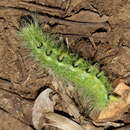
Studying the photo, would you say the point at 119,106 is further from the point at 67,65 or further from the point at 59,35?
the point at 59,35

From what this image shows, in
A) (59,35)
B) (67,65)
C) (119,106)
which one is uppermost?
(59,35)

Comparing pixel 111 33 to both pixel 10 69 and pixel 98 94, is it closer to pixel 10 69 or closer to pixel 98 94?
pixel 98 94

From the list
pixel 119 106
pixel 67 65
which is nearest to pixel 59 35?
pixel 67 65

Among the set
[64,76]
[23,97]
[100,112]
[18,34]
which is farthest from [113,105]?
[18,34]

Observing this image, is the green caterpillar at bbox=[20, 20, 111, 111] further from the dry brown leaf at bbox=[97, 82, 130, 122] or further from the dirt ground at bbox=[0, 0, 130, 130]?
the dirt ground at bbox=[0, 0, 130, 130]

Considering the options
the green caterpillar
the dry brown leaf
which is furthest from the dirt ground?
the green caterpillar

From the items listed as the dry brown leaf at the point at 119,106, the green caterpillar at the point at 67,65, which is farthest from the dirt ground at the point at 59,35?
the green caterpillar at the point at 67,65

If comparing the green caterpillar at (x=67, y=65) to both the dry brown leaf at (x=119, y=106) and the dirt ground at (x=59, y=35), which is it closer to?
the dry brown leaf at (x=119, y=106)
